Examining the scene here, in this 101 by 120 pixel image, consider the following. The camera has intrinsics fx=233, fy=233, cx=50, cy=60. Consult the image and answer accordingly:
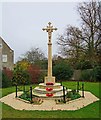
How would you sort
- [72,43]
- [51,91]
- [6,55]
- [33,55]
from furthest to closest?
[33,55] < [6,55] < [72,43] < [51,91]

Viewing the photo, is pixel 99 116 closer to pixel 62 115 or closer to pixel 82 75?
pixel 62 115

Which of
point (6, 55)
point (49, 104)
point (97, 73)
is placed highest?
point (6, 55)

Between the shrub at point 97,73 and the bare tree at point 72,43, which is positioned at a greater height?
the bare tree at point 72,43

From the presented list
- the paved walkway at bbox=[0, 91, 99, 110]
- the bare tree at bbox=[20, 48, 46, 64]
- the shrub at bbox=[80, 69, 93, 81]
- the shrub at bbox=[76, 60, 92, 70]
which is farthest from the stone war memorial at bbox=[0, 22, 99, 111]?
the bare tree at bbox=[20, 48, 46, 64]

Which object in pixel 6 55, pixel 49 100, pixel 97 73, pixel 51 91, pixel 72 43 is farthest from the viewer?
pixel 6 55

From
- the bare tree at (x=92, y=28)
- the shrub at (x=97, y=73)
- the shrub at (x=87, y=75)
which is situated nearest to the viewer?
the shrub at (x=97, y=73)

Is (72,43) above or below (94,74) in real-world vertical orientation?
above

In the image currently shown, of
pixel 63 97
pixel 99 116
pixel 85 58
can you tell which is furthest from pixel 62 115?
pixel 85 58

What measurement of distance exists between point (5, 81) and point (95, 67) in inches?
463

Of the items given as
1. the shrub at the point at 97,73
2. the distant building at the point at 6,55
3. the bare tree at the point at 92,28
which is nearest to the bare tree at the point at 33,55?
the distant building at the point at 6,55

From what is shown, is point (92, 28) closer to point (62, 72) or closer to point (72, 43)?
point (72, 43)

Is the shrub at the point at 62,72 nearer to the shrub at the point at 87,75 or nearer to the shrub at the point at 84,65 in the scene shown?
the shrub at the point at 87,75

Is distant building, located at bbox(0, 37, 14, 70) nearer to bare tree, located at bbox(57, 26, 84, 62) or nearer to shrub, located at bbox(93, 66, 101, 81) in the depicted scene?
bare tree, located at bbox(57, 26, 84, 62)

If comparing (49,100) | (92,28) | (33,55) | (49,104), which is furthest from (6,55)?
(49,104)
